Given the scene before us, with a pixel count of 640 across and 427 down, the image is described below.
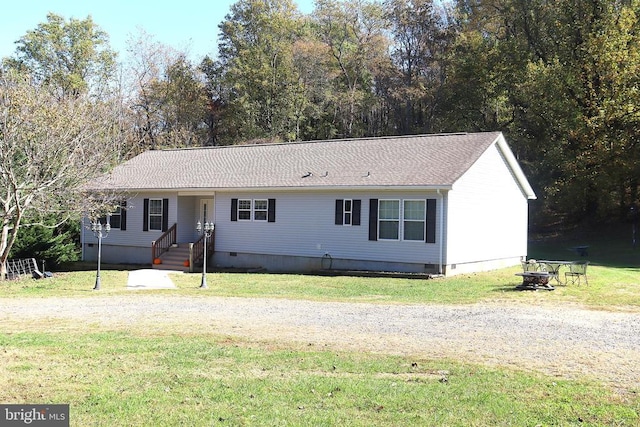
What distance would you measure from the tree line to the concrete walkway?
15.9 m

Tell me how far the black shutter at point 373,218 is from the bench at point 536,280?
224 inches

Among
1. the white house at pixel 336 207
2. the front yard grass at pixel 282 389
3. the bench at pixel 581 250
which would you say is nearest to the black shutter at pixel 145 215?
the white house at pixel 336 207

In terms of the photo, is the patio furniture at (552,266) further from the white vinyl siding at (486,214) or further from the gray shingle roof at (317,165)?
the gray shingle roof at (317,165)

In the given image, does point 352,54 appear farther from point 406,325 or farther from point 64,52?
point 406,325

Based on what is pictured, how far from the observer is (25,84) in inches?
846

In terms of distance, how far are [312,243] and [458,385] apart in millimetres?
15677

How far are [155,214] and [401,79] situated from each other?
26.9 meters

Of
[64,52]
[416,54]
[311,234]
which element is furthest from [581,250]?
[64,52]

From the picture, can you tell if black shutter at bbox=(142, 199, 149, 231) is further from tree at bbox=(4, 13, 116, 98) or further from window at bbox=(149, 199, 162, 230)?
tree at bbox=(4, 13, 116, 98)

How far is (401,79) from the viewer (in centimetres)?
4769

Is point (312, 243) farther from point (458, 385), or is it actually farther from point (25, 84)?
point (458, 385)

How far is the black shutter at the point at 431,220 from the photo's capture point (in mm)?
20125

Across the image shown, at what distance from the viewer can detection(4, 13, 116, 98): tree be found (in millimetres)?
46000

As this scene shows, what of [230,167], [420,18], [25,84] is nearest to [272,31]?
[420,18]
